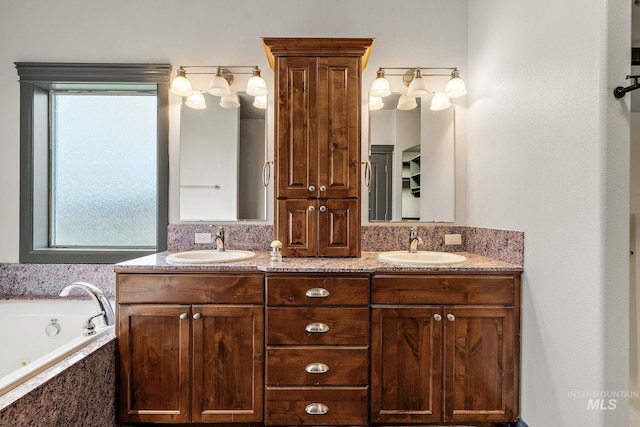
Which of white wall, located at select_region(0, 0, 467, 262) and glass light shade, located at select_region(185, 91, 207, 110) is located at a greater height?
white wall, located at select_region(0, 0, 467, 262)

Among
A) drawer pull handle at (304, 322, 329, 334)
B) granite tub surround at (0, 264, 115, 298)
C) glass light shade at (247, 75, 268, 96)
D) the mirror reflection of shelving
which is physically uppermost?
glass light shade at (247, 75, 268, 96)

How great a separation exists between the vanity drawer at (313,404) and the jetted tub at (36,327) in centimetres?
105

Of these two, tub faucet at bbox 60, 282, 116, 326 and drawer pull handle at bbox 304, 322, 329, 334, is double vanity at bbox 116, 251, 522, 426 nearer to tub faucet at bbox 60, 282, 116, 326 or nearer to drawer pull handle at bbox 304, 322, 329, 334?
drawer pull handle at bbox 304, 322, 329, 334

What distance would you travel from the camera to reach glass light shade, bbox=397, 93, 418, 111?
2092mm

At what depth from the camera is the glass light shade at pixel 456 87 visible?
2.00 metres

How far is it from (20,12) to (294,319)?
2708 mm

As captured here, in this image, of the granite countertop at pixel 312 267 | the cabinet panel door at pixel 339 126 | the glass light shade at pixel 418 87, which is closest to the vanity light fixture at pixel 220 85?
the cabinet panel door at pixel 339 126

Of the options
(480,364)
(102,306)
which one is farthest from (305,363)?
(102,306)

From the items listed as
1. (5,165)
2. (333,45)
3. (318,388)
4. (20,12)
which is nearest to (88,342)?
(318,388)

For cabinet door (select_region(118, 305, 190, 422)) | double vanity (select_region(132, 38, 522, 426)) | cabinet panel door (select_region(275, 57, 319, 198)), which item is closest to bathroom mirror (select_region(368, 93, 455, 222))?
cabinet panel door (select_region(275, 57, 319, 198))

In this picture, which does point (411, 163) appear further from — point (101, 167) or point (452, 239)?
point (101, 167)

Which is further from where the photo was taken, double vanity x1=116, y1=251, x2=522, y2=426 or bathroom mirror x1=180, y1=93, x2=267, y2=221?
bathroom mirror x1=180, y1=93, x2=267, y2=221

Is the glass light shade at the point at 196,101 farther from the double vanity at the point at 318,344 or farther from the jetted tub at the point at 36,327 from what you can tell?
the jetted tub at the point at 36,327

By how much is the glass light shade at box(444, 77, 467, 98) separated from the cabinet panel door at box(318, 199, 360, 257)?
980mm
